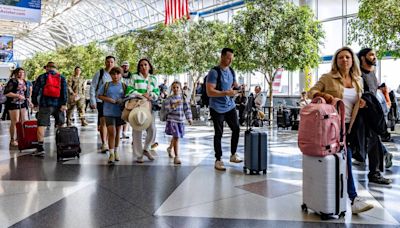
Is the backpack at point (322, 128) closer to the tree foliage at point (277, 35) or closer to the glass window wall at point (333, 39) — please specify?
the tree foliage at point (277, 35)

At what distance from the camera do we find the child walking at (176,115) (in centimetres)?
593

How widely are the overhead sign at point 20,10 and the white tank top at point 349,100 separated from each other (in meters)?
13.6

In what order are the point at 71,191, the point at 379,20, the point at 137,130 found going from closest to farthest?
the point at 71,191 < the point at 137,130 < the point at 379,20

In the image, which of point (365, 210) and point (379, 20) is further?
point (379, 20)

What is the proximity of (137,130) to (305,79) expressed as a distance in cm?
1369

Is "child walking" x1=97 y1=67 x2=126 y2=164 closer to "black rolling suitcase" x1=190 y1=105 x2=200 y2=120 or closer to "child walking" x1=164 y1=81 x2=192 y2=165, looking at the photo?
"child walking" x1=164 y1=81 x2=192 y2=165

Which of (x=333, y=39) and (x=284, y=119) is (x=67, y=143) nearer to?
(x=284, y=119)

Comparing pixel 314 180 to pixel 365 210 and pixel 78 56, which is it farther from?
pixel 78 56

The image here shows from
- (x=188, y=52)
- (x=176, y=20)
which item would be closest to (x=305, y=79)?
(x=188, y=52)

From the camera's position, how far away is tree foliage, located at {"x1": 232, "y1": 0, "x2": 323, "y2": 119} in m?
11.4

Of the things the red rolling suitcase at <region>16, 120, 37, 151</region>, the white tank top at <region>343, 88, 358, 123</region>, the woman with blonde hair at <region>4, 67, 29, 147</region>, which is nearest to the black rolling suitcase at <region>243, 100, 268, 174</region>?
the white tank top at <region>343, 88, 358, 123</region>

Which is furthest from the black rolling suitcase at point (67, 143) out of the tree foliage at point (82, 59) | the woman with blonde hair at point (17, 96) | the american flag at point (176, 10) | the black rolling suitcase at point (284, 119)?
the tree foliage at point (82, 59)

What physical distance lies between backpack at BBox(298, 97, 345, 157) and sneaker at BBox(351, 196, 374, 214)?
22.7 inches

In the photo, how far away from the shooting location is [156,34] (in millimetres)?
18906
